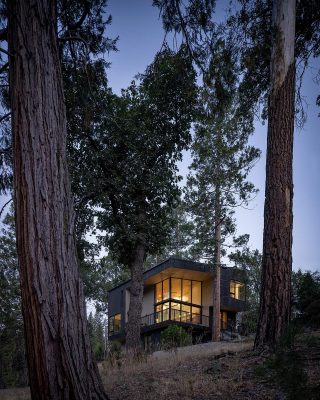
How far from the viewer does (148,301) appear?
2948 cm

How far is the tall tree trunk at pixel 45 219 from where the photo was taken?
3.16m

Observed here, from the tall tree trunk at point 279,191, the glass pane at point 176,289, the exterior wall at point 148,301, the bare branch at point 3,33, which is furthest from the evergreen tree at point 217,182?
the bare branch at point 3,33

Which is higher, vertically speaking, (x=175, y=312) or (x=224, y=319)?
(x=175, y=312)

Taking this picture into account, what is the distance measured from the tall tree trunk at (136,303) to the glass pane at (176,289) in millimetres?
13481

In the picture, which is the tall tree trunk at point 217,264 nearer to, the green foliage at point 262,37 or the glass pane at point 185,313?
the glass pane at point 185,313

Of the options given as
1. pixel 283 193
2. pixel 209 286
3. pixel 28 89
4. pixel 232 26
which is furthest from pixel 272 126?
pixel 209 286

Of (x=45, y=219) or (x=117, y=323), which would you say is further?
(x=117, y=323)

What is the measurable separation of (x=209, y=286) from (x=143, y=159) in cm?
1641

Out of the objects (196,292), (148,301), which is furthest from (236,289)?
(148,301)

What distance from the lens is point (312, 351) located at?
4.97 meters

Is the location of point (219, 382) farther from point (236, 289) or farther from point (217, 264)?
point (236, 289)

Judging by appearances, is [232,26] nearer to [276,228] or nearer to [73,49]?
[73,49]

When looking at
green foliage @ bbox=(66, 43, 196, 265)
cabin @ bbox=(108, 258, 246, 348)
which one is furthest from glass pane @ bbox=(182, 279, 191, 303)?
green foliage @ bbox=(66, 43, 196, 265)

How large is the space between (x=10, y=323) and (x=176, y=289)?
12.4 metres
